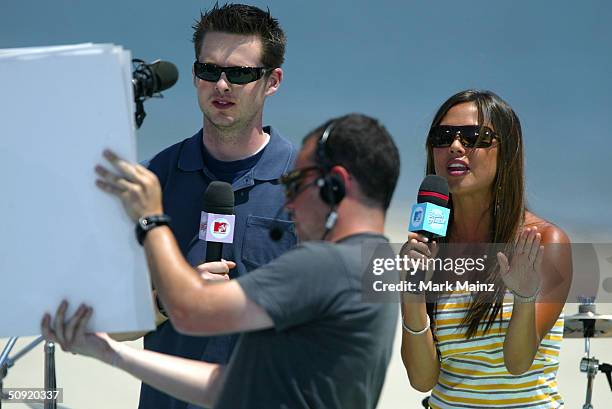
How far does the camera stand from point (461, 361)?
2850 millimetres

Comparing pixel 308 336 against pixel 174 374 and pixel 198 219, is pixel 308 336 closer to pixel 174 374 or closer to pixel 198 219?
pixel 174 374

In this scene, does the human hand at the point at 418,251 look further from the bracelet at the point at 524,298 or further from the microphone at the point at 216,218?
the microphone at the point at 216,218

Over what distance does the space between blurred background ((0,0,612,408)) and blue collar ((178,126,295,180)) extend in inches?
119

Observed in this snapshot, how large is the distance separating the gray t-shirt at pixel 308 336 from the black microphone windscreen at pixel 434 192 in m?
0.80

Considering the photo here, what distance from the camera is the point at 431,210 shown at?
2650mm

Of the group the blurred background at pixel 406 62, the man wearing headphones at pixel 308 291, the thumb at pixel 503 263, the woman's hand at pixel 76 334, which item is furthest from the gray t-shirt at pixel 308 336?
the blurred background at pixel 406 62

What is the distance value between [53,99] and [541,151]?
4998 mm

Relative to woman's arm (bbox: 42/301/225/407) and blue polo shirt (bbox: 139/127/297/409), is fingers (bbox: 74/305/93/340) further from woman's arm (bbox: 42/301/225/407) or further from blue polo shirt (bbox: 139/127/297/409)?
blue polo shirt (bbox: 139/127/297/409)

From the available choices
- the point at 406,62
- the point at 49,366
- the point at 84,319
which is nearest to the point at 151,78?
the point at 84,319

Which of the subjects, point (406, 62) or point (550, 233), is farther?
point (406, 62)

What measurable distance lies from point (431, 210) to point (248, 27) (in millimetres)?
956

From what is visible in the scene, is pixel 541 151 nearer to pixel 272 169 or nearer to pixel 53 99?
pixel 272 169

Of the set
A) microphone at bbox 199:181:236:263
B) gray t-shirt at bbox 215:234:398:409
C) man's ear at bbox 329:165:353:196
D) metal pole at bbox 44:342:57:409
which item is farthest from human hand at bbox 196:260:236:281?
metal pole at bbox 44:342:57:409

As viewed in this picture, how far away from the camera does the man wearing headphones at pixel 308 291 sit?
1.80 meters
